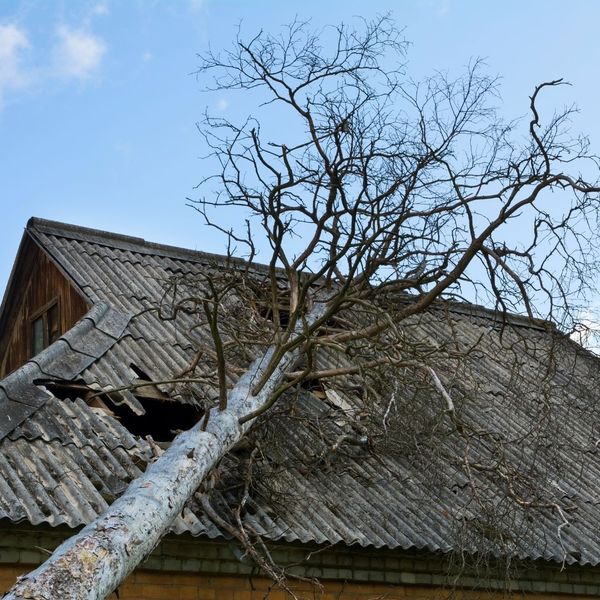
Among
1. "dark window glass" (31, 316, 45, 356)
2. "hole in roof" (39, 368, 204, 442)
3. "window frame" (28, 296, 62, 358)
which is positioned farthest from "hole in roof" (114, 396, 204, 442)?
"dark window glass" (31, 316, 45, 356)

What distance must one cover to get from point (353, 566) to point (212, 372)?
2.37m

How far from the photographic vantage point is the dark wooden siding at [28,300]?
11.5 metres

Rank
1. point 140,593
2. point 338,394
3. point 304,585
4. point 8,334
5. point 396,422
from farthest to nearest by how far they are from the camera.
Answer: point 8,334, point 338,394, point 396,422, point 304,585, point 140,593

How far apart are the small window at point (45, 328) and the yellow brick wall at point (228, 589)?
5156 millimetres

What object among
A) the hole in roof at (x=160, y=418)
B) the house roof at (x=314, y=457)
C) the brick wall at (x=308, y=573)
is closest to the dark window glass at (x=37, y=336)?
the house roof at (x=314, y=457)

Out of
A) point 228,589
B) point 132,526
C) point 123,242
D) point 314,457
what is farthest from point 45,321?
point 132,526

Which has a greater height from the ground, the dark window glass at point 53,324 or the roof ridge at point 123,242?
the roof ridge at point 123,242

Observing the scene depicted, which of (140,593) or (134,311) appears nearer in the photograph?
(140,593)

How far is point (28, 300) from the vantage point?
12820 millimetres

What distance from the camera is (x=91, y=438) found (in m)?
7.90

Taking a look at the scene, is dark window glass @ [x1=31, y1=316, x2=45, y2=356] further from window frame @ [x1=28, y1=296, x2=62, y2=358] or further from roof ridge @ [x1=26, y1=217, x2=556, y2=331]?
roof ridge @ [x1=26, y1=217, x2=556, y2=331]

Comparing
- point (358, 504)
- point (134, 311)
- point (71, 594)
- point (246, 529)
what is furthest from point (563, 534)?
point (71, 594)

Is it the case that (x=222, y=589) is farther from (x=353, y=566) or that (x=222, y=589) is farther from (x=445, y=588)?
(x=445, y=588)

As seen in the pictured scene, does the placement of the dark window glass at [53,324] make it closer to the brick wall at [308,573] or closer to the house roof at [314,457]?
the house roof at [314,457]
